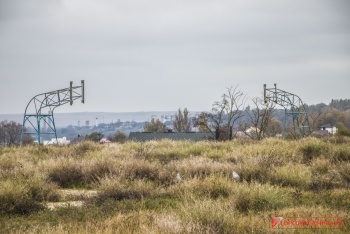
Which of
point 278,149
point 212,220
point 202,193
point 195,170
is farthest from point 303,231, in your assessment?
point 278,149

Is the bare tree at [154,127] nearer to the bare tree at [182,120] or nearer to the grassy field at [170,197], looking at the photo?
the bare tree at [182,120]

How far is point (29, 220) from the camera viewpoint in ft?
25.4

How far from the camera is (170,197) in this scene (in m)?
10.0

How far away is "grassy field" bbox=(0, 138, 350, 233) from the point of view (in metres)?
6.48

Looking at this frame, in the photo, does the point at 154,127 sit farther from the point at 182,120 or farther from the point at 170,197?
the point at 170,197

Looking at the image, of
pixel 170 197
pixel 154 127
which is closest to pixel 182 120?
pixel 154 127

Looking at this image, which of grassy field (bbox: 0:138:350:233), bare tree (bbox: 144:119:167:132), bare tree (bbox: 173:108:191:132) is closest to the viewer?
grassy field (bbox: 0:138:350:233)

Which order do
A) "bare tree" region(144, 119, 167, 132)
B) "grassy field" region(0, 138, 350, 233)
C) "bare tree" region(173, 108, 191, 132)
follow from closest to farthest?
"grassy field" region(0, 138, 350, 233) → "bare tree" region(173, 108, 191, 132) → "bare tree" region(144, 119, 167, 132)

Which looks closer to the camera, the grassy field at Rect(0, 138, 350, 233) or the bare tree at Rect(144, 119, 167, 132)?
the grassy field at Rect(0, 138, 350, 233)

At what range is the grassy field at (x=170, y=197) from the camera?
6480mm

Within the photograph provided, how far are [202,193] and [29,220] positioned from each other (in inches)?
147

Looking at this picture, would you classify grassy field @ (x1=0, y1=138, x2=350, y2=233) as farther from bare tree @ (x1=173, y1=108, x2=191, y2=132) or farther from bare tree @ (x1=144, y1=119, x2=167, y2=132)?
bare tree @ (x1=144, y1=119, x2=167, y2=132)

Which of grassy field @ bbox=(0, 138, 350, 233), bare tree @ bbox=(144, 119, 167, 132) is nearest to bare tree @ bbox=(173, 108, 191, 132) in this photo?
bare tree @ bbox=(144, 119, 167, 132)

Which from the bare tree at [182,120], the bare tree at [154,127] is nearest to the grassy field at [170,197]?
the bare tree at [182,120]
